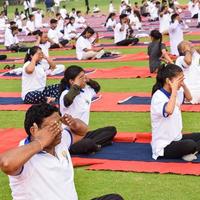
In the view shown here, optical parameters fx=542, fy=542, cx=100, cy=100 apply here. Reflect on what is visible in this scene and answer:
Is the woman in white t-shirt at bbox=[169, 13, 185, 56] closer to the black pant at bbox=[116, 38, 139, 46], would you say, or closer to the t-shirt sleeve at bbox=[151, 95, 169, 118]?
the black pant at bbox=[116, 38, 139, 46]

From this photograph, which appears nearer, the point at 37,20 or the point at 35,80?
the point at 35,80

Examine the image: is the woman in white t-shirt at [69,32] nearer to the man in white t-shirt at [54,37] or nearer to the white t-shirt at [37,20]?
the man in white t-shirt at [54,37]

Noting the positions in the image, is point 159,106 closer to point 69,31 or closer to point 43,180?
point 43,180

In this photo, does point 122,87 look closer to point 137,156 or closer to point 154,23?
point 137,156

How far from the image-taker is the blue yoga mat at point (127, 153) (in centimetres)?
652

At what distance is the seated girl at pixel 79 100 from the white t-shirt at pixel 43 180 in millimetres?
2435

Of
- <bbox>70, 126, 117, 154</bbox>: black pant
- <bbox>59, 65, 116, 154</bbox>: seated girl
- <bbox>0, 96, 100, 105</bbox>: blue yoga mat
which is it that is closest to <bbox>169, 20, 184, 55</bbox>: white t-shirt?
<bbox>0, 96, 100, 105</bbox>: blue yoga mat

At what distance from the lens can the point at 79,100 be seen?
258 inches

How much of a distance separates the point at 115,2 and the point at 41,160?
40648 mm

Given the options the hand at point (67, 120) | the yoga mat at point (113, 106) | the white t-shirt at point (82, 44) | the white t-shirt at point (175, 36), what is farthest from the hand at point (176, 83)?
the white t-shirt at point (175, 36)

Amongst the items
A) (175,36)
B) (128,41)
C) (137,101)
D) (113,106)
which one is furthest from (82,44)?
(113,106)

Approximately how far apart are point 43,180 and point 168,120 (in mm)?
2809

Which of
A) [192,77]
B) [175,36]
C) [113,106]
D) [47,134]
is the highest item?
[47,134]

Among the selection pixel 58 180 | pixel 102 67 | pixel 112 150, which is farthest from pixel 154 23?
pixel 58 180
